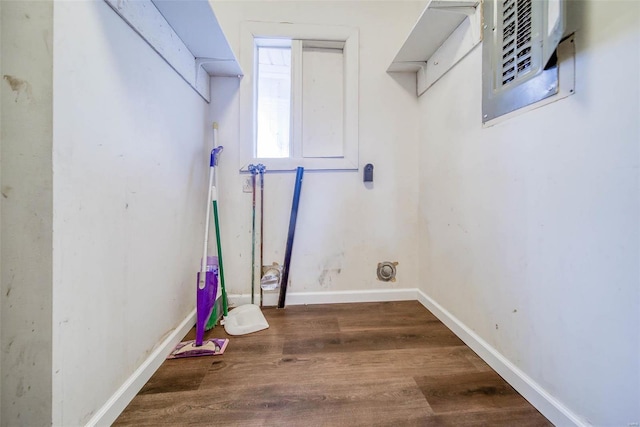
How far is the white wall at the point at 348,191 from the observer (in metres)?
1.81

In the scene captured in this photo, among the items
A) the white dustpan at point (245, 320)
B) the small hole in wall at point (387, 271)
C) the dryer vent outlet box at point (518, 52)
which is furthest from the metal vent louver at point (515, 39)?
the white dustpan at point (245, 320)

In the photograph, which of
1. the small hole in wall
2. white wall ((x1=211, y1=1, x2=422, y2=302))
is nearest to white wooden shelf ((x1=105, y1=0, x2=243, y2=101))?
white wall ((x1=211, y1=1, x2=422, y2=302))

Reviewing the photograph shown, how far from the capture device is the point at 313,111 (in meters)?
1.96

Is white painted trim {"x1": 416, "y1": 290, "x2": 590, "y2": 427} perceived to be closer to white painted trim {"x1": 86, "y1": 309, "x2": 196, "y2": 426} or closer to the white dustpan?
the white dustpan

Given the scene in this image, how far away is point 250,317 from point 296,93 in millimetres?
1757

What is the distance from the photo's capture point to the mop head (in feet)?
4.05

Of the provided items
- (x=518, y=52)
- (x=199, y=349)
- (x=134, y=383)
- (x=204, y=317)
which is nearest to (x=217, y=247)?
(x=204, y=317)

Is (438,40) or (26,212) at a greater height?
(438,40)

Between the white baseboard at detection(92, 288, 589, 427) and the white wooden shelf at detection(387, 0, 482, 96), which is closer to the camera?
the white baseboard at detection(92, 288, 589, 427)

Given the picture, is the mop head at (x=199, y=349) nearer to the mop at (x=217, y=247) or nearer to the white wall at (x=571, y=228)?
the mop at (x=217, y=247)

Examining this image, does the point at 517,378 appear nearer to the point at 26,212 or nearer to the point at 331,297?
the point at 331,297

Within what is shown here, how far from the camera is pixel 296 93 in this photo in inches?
74.8

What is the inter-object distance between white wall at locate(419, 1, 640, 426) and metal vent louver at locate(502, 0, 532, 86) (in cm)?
15

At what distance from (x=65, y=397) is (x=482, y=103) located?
204 cm
